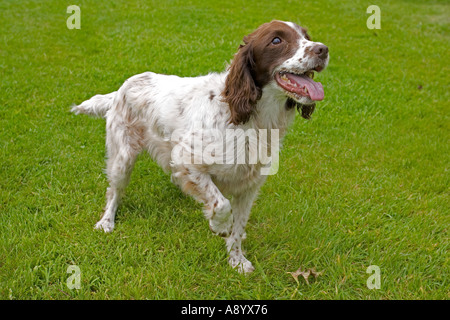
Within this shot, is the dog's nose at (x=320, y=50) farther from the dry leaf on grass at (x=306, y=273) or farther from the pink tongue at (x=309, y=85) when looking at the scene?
the dry leaf on grass at (x=306, y=273)

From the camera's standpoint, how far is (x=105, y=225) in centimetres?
371

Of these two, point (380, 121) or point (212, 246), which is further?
point (380, 121)

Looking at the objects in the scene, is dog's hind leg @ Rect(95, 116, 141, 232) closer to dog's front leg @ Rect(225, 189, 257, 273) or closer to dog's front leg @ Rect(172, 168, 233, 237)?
dog's front leg @ Rect(172, 168, 233, 237)

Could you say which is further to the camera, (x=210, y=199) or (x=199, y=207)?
(x=199, y=207)

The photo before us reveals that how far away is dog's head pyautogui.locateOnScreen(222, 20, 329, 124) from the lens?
278 cm

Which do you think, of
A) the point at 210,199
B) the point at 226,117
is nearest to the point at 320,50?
the point at 226,117

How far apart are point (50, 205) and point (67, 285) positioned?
1.12 m

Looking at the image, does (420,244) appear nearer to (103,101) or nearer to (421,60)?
(103,101)

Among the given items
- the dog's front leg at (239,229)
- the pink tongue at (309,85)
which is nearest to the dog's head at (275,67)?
the pink tongue at (309,85)

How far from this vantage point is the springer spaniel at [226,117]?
9.37 ft

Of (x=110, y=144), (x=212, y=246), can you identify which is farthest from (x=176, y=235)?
(x=110, y=144)

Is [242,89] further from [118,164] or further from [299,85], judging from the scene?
[118,164]

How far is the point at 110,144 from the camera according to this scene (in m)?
3.93

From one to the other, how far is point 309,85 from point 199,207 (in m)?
1.73
